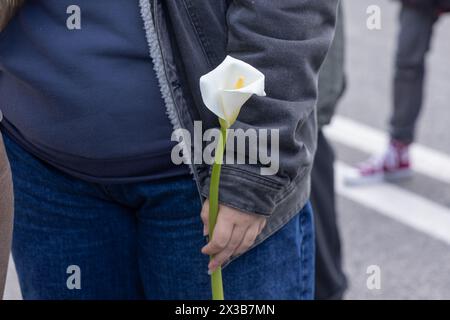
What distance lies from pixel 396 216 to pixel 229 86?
2455 millimetres

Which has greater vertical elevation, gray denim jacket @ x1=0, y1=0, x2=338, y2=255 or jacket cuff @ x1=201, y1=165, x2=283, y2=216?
gray denim jacket @ x1=0, y1=0, x2=338, y2=255

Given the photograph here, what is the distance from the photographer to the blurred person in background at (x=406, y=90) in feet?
11.7

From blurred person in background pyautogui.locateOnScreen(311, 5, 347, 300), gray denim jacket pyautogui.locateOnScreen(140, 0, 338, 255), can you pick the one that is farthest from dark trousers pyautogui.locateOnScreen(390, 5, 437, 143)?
gray denim jacket pyautogui.locateOnScreen(140, 0, 338, 255)

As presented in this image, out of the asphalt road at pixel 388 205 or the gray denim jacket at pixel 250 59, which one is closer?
the gray denim jacket at pixel 250 59

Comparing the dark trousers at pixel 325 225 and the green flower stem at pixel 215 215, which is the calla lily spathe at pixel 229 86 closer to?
the green flower stem at pixel 215 215

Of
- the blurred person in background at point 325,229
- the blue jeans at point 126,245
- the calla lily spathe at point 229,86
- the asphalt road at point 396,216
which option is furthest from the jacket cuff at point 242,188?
the asphalt road at point 396,216

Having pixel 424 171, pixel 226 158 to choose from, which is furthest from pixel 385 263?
pixel 226 158

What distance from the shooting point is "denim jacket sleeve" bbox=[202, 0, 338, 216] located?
136 centimetres

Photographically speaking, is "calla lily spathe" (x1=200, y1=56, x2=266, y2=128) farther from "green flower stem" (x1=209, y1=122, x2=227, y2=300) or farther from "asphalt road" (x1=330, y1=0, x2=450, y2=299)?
"asphalt road" (x1=330, y1=0, x2=450, y2=299)

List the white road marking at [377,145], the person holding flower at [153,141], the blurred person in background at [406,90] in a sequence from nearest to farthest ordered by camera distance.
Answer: the person holding flower at [153,141] < the blurred person in background at [406,90] < the white road marking at [377,145]

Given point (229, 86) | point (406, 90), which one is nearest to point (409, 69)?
point (406, 90)

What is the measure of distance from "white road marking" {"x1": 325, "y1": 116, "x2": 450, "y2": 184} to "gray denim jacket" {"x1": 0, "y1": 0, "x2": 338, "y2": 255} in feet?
8.16

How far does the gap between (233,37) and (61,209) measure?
1.49 ft

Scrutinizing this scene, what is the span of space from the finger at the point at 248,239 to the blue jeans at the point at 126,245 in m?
0.06
